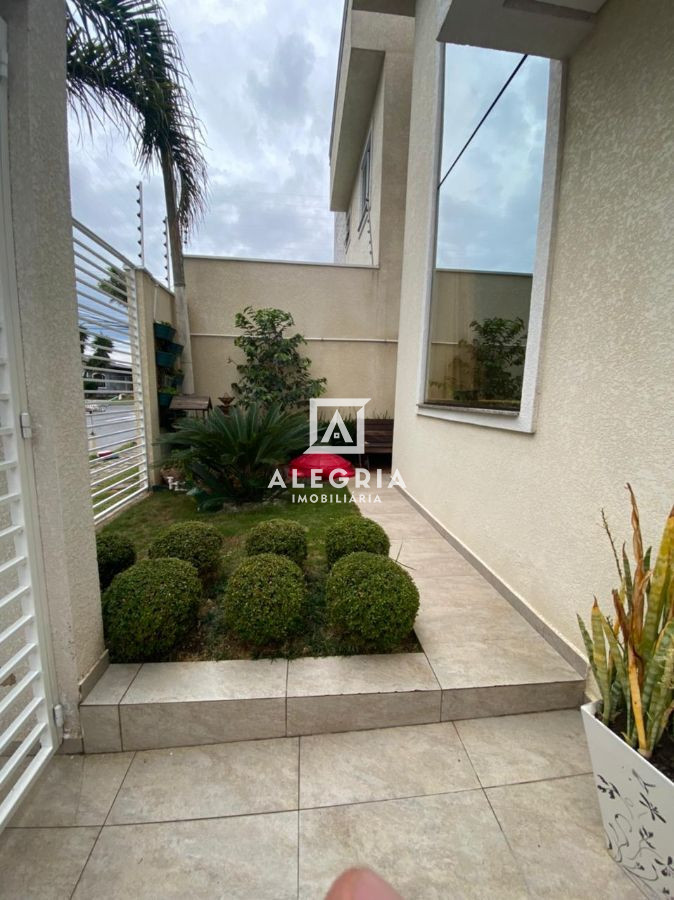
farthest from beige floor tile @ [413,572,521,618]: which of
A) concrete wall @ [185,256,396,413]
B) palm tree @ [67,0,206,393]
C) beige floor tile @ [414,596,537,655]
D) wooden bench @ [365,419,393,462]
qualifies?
palm tree @ [67,0,206,393]

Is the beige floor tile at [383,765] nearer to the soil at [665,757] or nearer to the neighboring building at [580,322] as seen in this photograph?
the soil at [665,757]

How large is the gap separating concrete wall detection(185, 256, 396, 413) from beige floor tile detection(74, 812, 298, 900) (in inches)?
259

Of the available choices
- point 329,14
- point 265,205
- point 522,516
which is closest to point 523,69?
point 522,516

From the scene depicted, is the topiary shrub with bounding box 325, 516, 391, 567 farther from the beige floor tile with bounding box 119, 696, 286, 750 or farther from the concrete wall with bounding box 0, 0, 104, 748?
the concrete wall with bounding box 0, 0, 104, 748

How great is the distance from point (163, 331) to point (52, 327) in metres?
4.74

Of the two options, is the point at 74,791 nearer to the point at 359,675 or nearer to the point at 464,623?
the point at 359,675

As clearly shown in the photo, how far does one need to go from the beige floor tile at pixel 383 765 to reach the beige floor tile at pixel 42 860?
810 mm

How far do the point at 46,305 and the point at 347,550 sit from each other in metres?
2.21

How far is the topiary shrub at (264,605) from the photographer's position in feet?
6.48

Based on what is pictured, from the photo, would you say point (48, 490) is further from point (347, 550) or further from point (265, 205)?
point (265, 205)

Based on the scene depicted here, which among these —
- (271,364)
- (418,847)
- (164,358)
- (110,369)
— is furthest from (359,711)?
(271,364)

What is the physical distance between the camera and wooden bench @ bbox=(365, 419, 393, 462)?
6.90 meters

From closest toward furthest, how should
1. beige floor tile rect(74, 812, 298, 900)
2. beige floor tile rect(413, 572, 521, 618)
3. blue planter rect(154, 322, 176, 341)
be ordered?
beige floor tile rect(74, 812, 298, 900)
beige floor tile rect(413, 572, 521, 618)
blue planter rect(154, 322, 176, 341)

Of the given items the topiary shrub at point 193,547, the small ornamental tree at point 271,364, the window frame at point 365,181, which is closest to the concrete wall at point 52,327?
the topiary shrub at point 193,547
